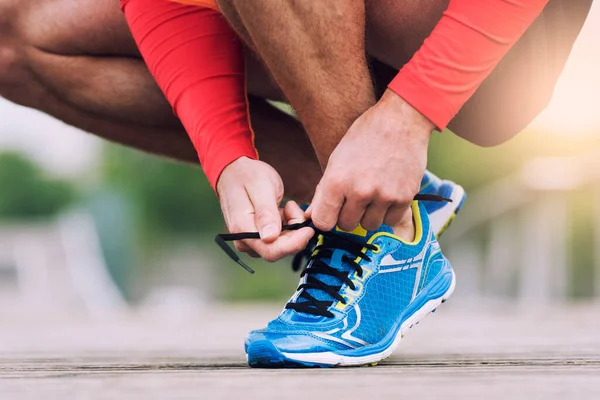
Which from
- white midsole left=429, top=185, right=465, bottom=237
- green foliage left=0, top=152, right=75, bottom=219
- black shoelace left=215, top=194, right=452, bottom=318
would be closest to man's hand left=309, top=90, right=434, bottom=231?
black shoelace left=215, top=194, right=452, bottom=318

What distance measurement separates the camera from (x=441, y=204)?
1793 mm

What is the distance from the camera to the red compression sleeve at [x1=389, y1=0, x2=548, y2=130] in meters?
1.25

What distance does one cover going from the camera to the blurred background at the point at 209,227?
620 cm

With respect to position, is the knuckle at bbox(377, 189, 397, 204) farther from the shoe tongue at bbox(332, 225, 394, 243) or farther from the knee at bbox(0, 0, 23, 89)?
the knee at bbox(0, 0, 23, 89)

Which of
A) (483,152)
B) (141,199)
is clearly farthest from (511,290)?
(141,199)

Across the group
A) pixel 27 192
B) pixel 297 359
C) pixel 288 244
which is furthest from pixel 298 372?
pixel 27 192

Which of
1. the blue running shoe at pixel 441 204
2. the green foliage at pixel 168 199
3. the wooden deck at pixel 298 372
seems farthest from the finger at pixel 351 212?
the green foliage at pixel 168 199

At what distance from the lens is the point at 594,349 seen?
1688mm

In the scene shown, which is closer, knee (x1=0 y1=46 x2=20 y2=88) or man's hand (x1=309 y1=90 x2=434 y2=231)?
man's hand (x1=309 y1=90 x2=434 y2=231)

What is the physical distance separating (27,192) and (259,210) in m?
37.2

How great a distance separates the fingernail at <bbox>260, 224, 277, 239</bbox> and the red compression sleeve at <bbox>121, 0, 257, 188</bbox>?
20cm

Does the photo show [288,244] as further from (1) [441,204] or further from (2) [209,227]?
(2) [209,227]

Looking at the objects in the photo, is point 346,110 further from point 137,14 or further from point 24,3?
point 24,3

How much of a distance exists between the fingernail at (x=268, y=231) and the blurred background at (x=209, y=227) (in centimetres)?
83
